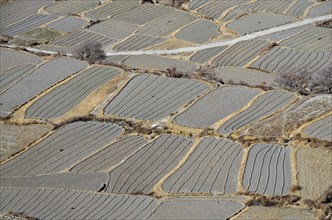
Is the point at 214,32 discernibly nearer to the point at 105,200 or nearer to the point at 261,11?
the point at 261,11

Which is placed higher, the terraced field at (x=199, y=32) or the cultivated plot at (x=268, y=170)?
the terraced field at (x=199, y=32)

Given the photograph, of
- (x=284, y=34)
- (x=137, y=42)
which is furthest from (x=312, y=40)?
(x=137, y=42)

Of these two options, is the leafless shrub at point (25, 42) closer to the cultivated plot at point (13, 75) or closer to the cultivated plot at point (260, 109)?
the cultivated plot at point (13, 75)

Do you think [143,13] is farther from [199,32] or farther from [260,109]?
[260,109]

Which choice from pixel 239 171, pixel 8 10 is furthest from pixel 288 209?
pixel 8 10

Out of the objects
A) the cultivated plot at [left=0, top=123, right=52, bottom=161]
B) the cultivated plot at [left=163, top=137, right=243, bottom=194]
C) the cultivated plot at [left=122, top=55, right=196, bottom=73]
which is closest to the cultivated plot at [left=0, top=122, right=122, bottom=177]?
the cultivated plot at [left=0, top=123, right=52, bottom=161]

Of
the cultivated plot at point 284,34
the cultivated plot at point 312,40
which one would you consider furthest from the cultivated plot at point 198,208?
the cultivated plot at point 284,34

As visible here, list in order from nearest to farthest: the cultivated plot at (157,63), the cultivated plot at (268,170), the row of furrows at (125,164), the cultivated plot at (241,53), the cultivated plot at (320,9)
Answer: the cultivated plot at (268,170), the row of furrows at (125,164), the cultivated plot at (157,63), the cultivated plot at (241,53), the cultivated plot at (320,9)
